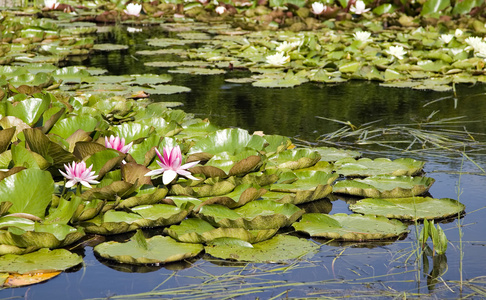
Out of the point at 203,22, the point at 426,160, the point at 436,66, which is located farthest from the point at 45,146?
the point at 203,22

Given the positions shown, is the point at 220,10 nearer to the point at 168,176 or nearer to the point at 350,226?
the point at 168,176

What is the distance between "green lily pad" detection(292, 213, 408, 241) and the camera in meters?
2.07

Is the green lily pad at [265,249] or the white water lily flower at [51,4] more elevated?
the white water lily flower at [51,4]

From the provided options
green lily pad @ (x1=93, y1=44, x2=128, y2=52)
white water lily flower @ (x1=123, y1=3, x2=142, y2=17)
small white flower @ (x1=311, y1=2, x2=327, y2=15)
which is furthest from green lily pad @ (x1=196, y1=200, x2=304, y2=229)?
white water lily flower @ (x1=123, y1=3, x2=142, y2=17)

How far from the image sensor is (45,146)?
2270 mm

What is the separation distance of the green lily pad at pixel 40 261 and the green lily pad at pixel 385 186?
113 cm

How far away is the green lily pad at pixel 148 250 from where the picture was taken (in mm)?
1860

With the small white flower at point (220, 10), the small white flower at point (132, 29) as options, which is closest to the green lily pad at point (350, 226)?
the small white flower at point (132, 29)

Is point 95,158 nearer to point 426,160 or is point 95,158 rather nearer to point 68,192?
point 68,192

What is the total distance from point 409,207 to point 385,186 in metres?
0.22

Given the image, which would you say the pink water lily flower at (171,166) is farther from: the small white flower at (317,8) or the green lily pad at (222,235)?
the small white flower at (317,8)

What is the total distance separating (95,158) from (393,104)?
2489mm

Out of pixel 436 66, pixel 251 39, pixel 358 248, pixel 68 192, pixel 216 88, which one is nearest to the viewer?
pixel 358 248

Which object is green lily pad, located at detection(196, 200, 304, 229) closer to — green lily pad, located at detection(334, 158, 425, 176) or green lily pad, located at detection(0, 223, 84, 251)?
green lily pad, located at detection(0, 223, 84, 251)
